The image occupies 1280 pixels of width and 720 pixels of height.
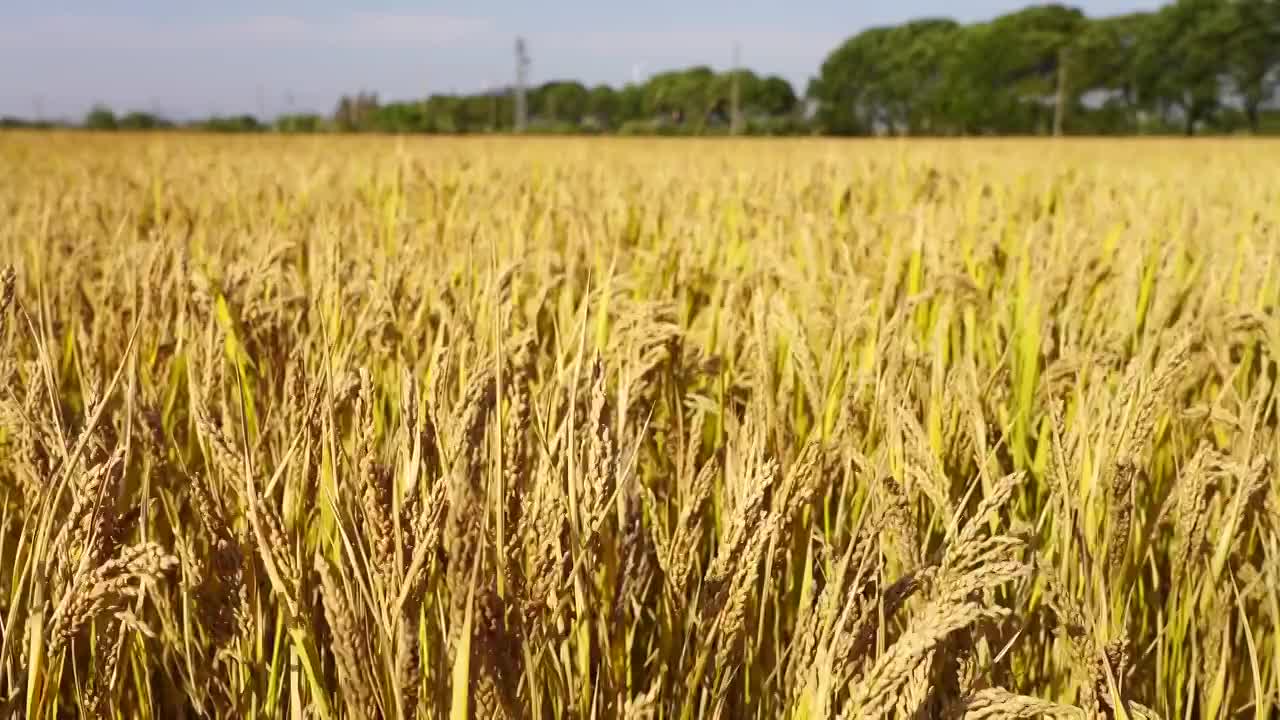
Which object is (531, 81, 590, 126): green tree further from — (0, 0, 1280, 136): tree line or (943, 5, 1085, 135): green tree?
(943, 5, 1085, 135): green tree

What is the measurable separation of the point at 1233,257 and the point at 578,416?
1.59m

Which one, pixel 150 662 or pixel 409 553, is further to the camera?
pixel 150 662

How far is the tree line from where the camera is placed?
150 feet

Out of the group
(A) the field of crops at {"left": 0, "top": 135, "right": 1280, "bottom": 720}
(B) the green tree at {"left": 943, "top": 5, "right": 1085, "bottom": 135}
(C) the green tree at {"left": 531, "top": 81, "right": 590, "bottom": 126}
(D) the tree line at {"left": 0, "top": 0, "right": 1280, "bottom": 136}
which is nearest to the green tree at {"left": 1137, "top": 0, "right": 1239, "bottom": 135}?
(D) the tree line at {"left": 0, "top": 0, "right": 1280, "bottom": 136}

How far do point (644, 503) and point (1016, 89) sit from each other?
177 ft

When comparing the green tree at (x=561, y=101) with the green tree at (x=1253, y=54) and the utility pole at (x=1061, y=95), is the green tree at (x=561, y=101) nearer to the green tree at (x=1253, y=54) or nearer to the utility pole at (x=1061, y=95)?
the utility pole at (x=1061, y=95)

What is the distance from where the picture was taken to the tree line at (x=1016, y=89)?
45.8m

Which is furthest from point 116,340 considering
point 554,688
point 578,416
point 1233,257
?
point 1233,257

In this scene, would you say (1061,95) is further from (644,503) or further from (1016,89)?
(644,503)

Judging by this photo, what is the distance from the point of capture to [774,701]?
87cm

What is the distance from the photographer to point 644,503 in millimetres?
1077

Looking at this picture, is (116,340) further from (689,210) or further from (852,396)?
(689,210)

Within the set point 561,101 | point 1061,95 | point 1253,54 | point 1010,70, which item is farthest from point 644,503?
point 561,101

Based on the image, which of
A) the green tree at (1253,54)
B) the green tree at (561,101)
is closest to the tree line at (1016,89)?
the green tree at (1253,54)
